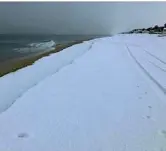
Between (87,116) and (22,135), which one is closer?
(22,135)

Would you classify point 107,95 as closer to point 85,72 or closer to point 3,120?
point 3,120

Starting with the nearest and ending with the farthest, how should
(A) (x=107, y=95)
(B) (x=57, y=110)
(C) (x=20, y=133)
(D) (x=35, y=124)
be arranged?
(C) (x=20, y=133) → (D) (x=35, y=124) → (B) (x=57, y=110) → (A) (x=107, y=95)

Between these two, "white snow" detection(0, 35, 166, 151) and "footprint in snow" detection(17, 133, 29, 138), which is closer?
"white snow" detection(0, 35, 166, 151)

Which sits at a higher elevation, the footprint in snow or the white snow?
the footprint in snow

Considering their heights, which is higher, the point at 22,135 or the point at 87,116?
the point at 22,135

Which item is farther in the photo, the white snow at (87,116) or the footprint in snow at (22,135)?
the footprint in snow at (22,135)

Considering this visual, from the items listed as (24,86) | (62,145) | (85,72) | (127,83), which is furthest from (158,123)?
(85,72)

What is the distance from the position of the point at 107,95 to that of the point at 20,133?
3.39m

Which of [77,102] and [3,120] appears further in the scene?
[77,102]

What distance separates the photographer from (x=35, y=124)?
580 centimetres

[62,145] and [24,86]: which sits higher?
[62,145]

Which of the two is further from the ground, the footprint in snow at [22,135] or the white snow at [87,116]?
the footprint in snow at [22,135]

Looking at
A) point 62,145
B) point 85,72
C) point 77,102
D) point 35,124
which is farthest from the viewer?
point 85,72

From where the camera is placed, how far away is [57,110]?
22.1 ft
